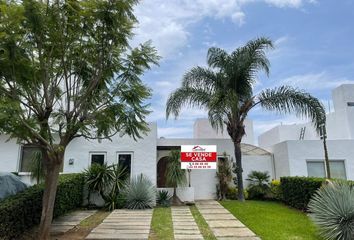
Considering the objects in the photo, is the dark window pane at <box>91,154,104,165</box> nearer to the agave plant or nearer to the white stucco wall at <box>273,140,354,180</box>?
the white stucco wall at <box>273,140,354,180</box>

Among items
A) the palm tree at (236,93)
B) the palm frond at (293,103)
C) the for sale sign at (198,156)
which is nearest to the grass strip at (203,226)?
the for sale sign at (198,156)

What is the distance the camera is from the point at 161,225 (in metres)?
8.49

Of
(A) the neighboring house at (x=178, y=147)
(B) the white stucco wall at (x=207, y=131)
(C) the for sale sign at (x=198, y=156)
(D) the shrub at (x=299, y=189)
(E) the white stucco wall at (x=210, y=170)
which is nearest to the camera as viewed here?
(D) the shrub at (x=299, y=189)

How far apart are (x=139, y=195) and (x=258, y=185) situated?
632 centimetres

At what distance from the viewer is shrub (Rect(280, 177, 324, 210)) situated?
960cm

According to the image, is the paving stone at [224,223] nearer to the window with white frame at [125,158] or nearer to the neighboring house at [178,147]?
→ the neighboring house at [178,147]

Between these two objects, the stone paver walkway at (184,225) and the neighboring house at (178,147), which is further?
the neighboring house at (178,147)

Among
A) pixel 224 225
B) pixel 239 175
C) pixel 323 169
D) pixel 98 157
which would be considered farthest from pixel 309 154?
pixel 98 157

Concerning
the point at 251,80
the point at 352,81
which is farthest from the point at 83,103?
the point at 352,81

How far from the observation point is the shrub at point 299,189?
960 cm

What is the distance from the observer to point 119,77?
8102mm

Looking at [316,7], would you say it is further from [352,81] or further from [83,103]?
[352,81]

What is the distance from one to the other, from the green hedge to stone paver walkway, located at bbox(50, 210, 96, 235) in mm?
237

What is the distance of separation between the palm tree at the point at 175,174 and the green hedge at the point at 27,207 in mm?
4191
